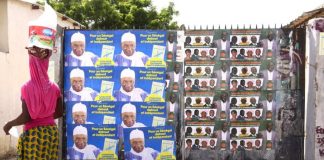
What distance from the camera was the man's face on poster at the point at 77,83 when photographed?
19.1ft

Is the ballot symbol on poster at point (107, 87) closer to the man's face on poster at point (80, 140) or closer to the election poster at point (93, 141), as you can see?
the election poster at point (93, 141)

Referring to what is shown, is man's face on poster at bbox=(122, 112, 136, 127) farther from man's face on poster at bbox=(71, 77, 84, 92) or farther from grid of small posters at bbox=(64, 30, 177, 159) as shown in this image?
man's face on poster at bbox=(71, 77, 84, 92)

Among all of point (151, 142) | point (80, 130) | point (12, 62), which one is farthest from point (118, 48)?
point (12, 62)

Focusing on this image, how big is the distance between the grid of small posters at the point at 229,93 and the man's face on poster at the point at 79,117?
1.31 meters

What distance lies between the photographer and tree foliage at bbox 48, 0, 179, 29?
21156 mm

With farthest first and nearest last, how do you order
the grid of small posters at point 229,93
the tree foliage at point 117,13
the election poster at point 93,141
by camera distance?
the tree foliage at point 117,13 < the election poster at point 93,141 < the grid of small posters at point 229,93

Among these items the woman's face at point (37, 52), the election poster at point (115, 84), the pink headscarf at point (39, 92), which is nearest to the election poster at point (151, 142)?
the election poster at point (115, 84)

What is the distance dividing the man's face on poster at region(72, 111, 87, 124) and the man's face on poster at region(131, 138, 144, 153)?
704 millimetres

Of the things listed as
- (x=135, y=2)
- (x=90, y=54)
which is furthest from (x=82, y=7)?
(x=90, y=54)

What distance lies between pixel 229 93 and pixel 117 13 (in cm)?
1627

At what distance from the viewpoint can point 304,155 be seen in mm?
5801

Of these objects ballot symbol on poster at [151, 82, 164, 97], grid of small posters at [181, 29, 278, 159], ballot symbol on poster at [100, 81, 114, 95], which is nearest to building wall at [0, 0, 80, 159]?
ballot symbol on poster at [100, 81, 114, 95]

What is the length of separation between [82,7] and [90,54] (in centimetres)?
1603

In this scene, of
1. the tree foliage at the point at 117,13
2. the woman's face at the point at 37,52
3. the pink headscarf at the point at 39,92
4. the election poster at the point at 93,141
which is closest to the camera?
the pink headscarf at the point at 39,92
